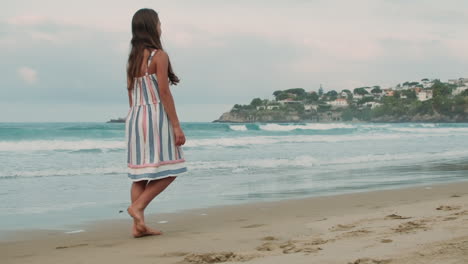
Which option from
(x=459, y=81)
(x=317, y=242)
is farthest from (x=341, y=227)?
(x=459, y=81)

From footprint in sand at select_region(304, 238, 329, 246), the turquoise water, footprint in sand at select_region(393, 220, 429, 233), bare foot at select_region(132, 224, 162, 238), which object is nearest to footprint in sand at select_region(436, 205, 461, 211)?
→ footprint in sand at select_region(393, 220, 429, 233)

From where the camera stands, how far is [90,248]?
12.8 ft

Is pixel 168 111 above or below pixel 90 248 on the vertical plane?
above

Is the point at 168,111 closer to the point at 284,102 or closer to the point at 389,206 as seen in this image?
the point at 389,206

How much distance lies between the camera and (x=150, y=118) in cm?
A: 418

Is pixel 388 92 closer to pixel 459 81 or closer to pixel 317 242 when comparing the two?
pixel 459 81

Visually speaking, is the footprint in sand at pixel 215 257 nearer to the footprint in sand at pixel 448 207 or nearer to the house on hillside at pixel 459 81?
the footprint in sand at pixel 448 207

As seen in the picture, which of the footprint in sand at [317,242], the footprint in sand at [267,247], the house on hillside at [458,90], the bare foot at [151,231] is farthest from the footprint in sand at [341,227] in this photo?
the house on hillside at [458,90]

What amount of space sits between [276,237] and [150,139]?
111cm

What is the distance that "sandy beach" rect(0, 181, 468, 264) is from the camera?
3027 mm

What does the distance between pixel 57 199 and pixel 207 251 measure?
3.65 m

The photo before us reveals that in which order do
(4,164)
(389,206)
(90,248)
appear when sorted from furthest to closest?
1. (4,164)
2. (389,206)
3. (90,248)

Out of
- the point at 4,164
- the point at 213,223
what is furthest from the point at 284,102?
the point at 213,223

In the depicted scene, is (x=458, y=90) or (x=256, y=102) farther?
(x=458, y=90)
